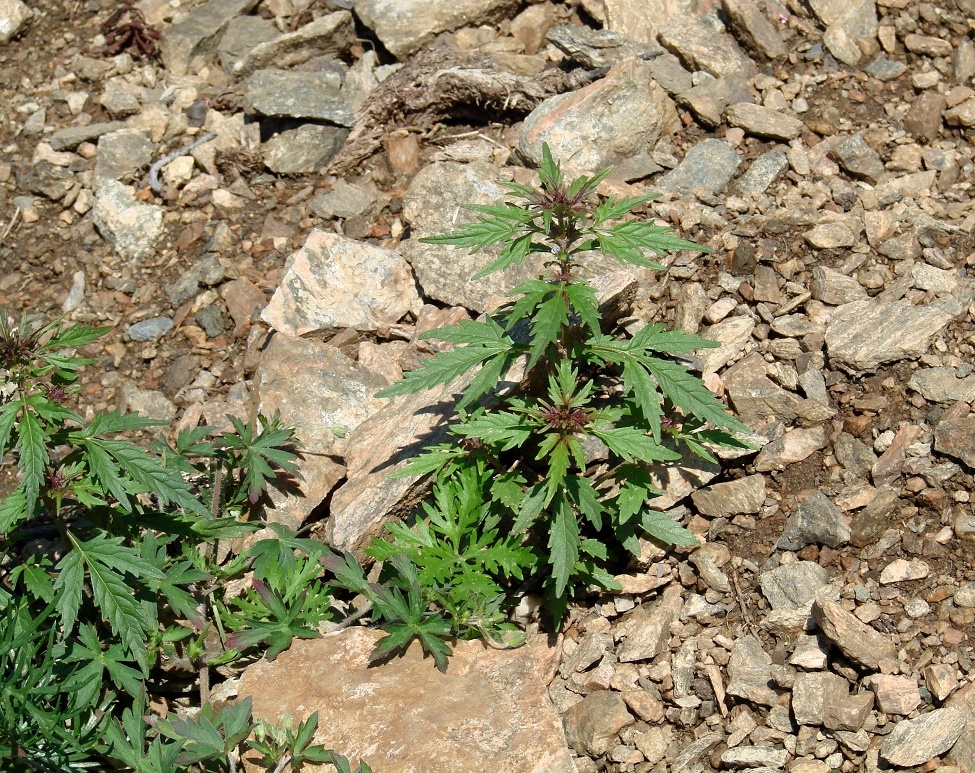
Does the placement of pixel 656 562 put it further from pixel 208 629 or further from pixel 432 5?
pixel 432 5

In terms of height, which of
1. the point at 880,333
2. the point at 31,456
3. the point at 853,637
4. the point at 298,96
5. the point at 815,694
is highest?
the point at 298,96

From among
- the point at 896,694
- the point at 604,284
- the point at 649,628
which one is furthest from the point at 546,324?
the point at 896,694

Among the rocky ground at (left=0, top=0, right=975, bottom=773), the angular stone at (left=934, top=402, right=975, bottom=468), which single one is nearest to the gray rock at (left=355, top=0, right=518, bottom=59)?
the rocky ground at (left=0, top=0, right=975, bottom=773)

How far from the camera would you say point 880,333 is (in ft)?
14.6

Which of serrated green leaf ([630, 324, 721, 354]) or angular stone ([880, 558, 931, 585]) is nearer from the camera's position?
angular stone ([880, 558, 931, 585])

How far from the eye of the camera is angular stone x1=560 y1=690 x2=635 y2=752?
3.81m

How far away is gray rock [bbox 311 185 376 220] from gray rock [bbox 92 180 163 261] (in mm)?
1043

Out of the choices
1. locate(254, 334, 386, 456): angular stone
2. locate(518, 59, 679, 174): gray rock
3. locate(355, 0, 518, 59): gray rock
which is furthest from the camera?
locate(355, 0, 518, 59): gray rock

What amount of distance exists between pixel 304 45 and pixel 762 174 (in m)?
3.33

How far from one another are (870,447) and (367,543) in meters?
2.33

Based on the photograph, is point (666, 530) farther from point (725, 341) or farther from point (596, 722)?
point (725, 341)

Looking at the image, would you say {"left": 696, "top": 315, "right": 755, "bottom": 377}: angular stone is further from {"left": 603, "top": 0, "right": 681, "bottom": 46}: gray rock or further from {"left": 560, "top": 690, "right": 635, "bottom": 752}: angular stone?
{"left": 603, "top": 0, "right": 681, "bottom": 46}: gray rock

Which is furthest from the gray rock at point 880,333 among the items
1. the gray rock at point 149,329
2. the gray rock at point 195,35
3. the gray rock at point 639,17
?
the gray rock at point 195,35

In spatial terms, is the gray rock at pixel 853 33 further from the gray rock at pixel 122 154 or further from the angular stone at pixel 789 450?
the gray rock at pixel 122 154
